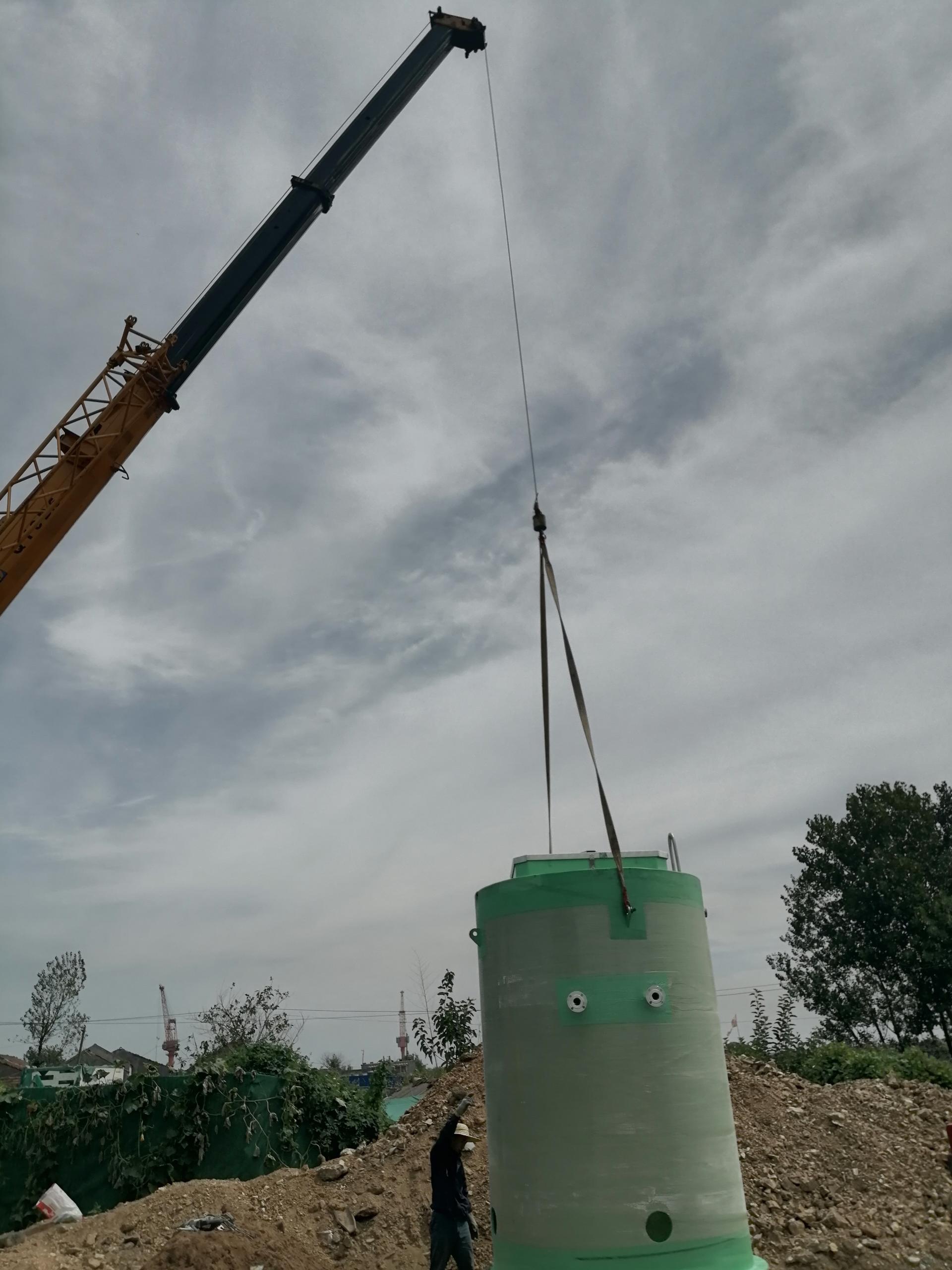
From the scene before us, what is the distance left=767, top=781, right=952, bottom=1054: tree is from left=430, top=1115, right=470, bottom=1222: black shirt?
89.5ft

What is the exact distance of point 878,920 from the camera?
109 feet

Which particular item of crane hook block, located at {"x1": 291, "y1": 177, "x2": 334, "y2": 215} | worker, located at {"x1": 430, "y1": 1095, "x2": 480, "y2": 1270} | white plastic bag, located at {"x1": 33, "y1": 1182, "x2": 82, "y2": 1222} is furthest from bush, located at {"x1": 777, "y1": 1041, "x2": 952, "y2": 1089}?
crane hook block, located at {"x1": 291, "y1": 177, "x2": 334, "y2": 215}

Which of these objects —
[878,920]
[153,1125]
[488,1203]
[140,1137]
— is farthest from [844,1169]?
[878,920]

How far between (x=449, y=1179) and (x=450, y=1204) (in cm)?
21

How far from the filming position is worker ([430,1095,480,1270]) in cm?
872

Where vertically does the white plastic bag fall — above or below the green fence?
below

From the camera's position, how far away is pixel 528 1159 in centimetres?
650

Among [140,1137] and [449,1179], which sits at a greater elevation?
[140,1137]

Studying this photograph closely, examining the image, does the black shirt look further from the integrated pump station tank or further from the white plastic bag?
the white plastic bag

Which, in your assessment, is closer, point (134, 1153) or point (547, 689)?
point (547, 689)

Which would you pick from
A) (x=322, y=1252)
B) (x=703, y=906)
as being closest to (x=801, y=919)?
(x=322, y=1252)

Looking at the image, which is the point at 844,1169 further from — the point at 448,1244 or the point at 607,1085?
the point at 607,1085

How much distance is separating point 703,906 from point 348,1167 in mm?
9107

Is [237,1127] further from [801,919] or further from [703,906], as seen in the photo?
[801,919]
